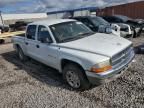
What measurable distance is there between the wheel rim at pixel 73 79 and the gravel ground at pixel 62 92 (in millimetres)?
166

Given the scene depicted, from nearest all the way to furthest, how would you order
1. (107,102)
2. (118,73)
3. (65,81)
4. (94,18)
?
(107,102), (118,73), (65,81), (94,18)

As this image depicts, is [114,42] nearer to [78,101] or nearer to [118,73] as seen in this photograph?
[118,73]

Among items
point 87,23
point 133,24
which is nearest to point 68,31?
point 87,23

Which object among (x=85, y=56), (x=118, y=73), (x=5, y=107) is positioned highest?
(x=85, y=56)

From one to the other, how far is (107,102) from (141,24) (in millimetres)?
9891

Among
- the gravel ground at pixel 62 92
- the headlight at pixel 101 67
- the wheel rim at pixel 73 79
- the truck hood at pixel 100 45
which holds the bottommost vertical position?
the gravel ground at pixel 62 92

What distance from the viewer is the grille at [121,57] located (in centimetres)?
460

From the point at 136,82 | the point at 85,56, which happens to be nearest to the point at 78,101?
the point at 85,56

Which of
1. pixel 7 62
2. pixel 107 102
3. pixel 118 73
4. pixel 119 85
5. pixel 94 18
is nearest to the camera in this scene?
pixel 107 102

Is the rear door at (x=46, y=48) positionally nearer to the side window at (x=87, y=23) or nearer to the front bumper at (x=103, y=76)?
the front bumper at (x=103, y=76)

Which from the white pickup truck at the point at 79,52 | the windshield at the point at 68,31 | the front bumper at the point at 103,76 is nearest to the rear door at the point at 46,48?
the white pickup truck at the point at 79,52

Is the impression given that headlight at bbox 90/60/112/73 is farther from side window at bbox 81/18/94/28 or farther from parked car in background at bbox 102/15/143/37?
parked car in background at bbox 102/15/143/37

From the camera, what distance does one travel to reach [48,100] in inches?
188

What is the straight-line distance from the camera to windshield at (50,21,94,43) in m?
5.66
